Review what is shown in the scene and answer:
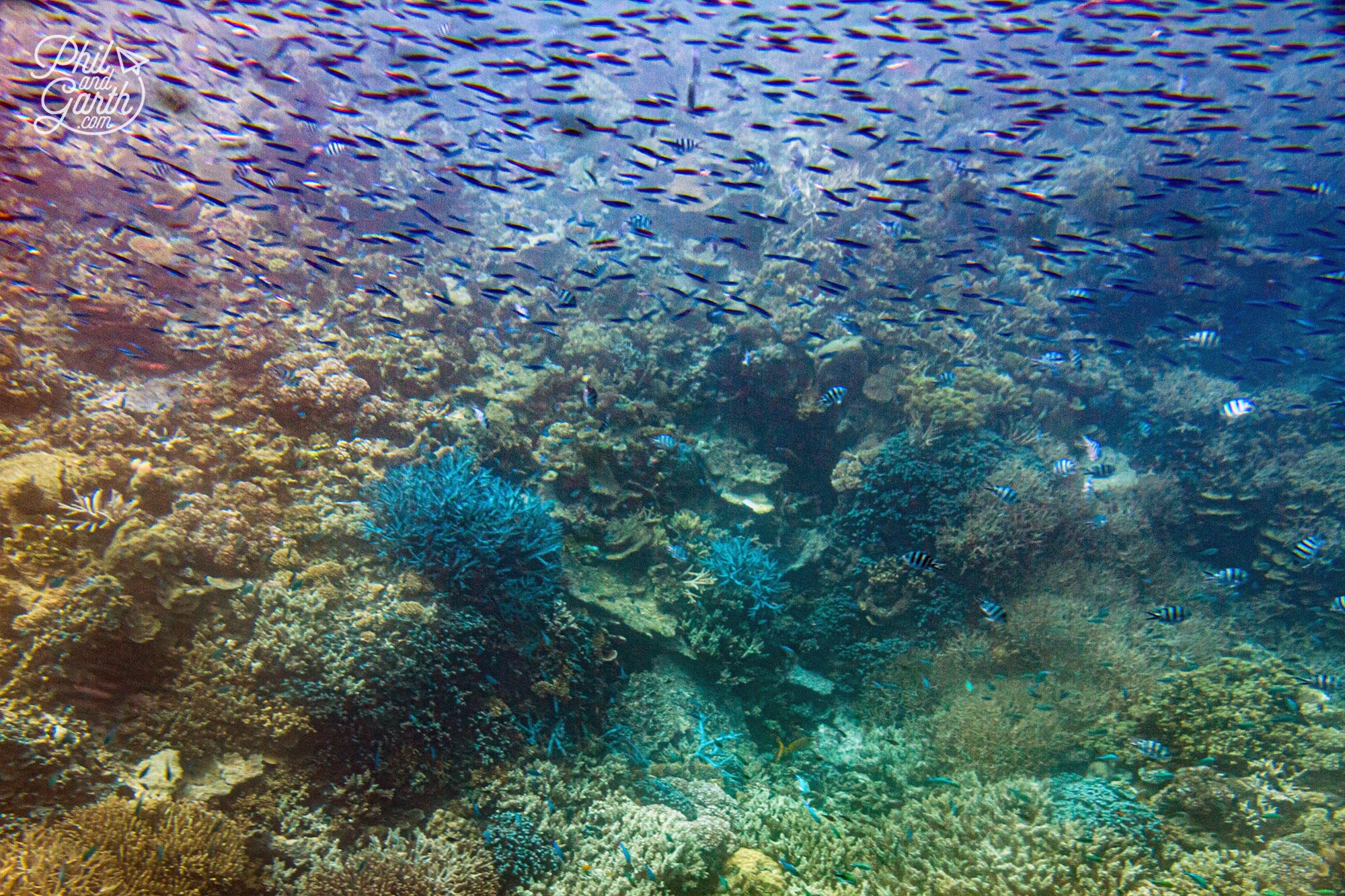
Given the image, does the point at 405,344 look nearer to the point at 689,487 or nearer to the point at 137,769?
the point at 689,487

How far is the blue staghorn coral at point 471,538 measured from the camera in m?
5.38

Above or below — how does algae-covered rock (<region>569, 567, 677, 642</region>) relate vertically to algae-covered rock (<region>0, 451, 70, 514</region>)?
below

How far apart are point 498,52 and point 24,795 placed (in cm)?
3495

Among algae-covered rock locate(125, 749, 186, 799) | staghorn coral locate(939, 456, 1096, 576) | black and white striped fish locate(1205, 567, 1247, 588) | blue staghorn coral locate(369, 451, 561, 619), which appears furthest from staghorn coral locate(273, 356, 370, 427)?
black and white striped fish locate(1205, 567, 1247, 588)

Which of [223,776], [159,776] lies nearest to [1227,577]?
[223,776]

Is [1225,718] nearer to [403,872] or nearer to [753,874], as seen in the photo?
[753,874]

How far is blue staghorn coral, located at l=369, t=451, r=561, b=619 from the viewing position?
5.38 metres

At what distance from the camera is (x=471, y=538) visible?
543 cm

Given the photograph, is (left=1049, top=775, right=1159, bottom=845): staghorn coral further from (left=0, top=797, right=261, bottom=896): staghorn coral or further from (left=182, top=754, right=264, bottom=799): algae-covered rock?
(left=182, top=754, right=264, bottom=799): algae-covered rock

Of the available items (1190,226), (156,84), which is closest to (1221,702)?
(1190,226)

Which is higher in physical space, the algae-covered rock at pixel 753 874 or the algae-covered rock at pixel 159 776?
the algae-covered rock at pixel 159 776

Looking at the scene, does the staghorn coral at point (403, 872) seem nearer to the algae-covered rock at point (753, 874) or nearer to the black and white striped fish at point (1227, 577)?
the algae-covered rock at point (753, 874)

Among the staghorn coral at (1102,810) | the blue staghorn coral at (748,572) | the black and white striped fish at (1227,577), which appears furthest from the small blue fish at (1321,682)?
the blue staghorn coral at (748,572)

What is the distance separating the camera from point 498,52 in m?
28.4
